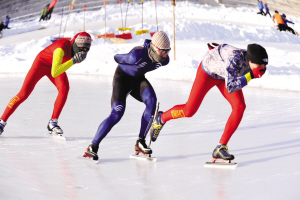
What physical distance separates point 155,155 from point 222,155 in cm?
64

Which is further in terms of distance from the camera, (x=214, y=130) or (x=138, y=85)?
(x=214, y=130)

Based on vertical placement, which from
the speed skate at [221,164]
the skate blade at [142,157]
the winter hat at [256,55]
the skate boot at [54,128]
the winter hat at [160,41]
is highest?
the winter hat at [160,41]

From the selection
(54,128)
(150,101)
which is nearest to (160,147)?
(150,101)

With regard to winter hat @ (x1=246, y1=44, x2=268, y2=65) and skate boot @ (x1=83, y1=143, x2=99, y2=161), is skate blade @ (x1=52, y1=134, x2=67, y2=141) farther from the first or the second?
winter hat @ (x1=246, y1=44, x2=268, y2=65)

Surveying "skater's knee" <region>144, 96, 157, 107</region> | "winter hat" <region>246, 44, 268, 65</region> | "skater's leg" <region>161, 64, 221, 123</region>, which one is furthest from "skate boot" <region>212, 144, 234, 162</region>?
"winter hat" <region>246, 44, 268, 65</region>

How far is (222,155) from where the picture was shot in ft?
13.1

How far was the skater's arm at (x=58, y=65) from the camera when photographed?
185 inches

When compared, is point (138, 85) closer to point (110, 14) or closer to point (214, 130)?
point (214, 130)

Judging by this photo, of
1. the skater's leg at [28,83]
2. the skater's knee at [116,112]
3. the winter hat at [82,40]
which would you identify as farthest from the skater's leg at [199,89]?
the skater's leg at [28,83]

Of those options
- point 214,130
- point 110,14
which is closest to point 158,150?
point 214,130

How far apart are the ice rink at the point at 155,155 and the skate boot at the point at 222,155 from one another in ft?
0.38

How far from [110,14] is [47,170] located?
21420 mm

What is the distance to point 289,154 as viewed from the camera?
427 centimetres

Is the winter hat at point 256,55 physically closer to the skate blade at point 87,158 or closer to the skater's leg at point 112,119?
the skater's leg at point 112,119
